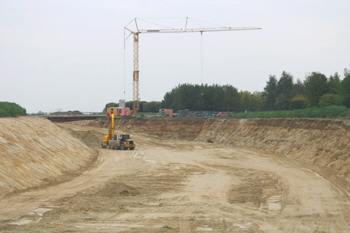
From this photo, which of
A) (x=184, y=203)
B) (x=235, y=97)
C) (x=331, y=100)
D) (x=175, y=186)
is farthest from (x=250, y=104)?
(x=184, y=203)

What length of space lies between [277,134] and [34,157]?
1508 inches

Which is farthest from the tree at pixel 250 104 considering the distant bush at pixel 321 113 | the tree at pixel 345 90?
the tree at pixel 345 90

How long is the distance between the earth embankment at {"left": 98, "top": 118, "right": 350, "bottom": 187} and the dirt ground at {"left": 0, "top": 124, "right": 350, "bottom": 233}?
11.8 feet

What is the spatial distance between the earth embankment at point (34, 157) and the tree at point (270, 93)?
89032 mm

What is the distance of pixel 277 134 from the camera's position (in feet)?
200

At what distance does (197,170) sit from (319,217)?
767 inches

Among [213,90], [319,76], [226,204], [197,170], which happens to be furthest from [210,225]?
[213,90]

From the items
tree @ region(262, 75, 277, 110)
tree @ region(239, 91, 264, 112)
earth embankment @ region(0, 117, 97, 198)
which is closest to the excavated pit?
earth embankment @ region(0, 117, 97, 198)

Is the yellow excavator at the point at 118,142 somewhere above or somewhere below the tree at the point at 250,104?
below

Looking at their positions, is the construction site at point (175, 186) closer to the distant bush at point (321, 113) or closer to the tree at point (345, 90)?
the distant bush at point (321, 113)

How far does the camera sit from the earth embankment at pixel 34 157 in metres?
26.3

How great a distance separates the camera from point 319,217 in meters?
19.4

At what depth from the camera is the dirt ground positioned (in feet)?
58.1

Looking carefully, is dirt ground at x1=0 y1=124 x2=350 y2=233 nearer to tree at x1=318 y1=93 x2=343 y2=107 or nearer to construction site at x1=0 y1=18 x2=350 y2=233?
construction site at x1=0 y1=18 x2=350 y2=233
